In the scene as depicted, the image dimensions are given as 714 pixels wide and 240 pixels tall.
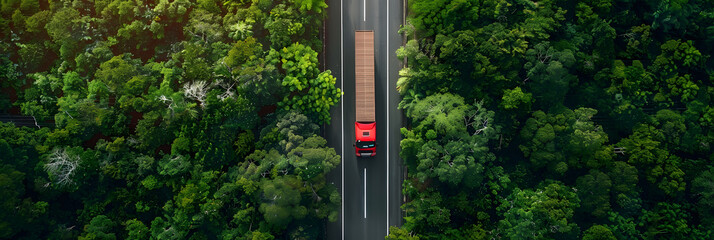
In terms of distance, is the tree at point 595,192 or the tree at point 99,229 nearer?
the tree at point 99,229

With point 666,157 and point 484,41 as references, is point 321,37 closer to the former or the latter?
point 484,41

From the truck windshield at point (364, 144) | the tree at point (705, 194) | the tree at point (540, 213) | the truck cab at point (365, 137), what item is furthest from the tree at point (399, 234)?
the tree at point (705, 194)

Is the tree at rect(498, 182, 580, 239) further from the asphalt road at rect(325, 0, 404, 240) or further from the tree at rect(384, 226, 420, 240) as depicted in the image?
the asphalt road at rect(325, 0, 404, 240)

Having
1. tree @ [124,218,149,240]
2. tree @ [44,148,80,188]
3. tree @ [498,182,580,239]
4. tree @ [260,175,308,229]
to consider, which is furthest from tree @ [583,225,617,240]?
tree @ [44,148,80,188]

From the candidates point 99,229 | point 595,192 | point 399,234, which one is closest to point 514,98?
point 595,192

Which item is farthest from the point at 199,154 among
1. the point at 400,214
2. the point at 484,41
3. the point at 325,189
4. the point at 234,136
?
the point at 484,41

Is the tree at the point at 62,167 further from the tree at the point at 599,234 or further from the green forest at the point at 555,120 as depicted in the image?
the tree at the point at 599,234
